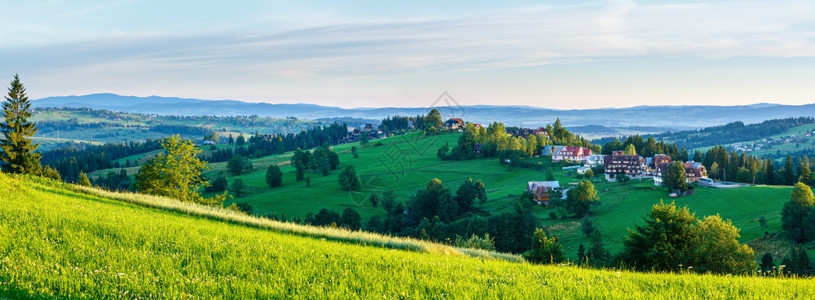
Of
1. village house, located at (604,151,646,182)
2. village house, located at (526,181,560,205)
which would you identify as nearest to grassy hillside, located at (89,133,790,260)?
village house, located at (526,181,560,205)

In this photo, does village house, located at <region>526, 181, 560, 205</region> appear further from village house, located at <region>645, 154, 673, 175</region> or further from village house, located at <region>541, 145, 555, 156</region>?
village house, located at <region>541, 145, 555, 156</region>

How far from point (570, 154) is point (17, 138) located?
109891 mm

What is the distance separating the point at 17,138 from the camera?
59844 millimetres

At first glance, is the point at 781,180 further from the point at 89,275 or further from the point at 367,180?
the point at 89,275

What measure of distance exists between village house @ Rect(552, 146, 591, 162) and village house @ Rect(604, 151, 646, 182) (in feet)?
52.6

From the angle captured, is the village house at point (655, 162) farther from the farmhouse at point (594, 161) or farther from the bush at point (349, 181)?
the bush at point (349, 181)

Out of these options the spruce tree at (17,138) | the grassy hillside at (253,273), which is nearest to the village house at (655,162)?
the spruce tree at (17,138)

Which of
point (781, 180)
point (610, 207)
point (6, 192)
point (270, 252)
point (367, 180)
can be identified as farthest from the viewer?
point (367, 180)

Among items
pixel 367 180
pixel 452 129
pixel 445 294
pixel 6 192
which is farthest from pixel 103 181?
pixel 445 294

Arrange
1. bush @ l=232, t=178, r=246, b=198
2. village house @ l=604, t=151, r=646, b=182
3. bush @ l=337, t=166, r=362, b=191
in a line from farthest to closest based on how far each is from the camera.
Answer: village house @ l=604, t=151, r=646, b=182 < bush @ l=232, t=178, r=246, b=198 < bush @ l=337, t=166, r=362, b=191

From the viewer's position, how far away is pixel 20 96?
214 feet

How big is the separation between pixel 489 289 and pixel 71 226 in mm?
11844

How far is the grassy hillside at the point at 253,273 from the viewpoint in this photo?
31.9ft

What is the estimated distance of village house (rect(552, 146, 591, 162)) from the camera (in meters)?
132
